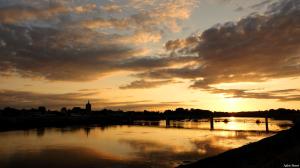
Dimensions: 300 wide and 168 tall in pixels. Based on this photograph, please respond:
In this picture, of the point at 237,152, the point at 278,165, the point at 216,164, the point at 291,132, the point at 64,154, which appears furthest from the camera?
the point at 64,154

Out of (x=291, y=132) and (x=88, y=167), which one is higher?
(x=291, y=132)

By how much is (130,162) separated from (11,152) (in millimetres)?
21458

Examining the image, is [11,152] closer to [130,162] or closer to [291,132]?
[130,162]

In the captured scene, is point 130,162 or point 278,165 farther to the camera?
point 130,162

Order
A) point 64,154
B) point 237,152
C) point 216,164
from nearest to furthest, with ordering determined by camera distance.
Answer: point 216,164 < point 237,152 < point 64,154

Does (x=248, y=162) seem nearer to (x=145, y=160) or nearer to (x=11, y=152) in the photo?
(x=145, y=160)

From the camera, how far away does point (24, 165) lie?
4034 cm

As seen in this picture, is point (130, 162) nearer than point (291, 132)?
No

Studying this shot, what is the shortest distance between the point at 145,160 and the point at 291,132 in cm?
1840

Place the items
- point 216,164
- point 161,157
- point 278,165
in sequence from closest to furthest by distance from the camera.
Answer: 1. point 278,165
2. point 216,164
3. point 161,157

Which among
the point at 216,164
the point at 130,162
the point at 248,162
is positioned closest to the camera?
the point at 248,162

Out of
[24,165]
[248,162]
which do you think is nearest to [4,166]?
[24,165]

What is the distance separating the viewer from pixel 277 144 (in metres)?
35.0

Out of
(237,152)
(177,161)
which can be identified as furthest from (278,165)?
(177,161)
